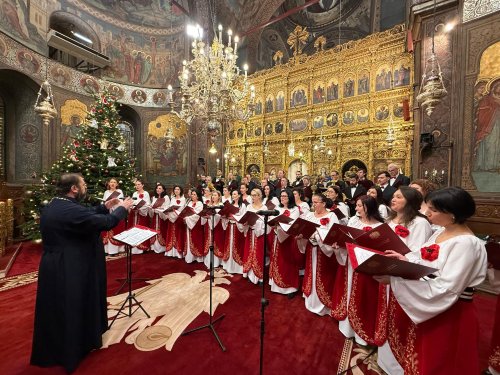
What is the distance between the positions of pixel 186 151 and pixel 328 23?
42.0 ft

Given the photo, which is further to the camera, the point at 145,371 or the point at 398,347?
the point at 145,371

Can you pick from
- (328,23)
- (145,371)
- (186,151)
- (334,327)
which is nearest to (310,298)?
(334,327)

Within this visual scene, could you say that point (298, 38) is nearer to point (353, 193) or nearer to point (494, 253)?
point (353, 193)

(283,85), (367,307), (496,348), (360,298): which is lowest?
(496,348)

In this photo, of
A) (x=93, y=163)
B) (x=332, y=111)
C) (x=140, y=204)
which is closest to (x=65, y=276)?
(x=140, y=204)

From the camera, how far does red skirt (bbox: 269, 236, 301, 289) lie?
4512 mm

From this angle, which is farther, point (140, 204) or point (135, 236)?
point (140, 204)

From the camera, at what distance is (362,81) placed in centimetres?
1332

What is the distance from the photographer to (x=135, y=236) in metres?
3.24

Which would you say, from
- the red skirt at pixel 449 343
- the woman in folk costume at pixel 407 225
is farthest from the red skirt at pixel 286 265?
the red skirt at pixel 449 343

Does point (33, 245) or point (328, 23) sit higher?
point (328, 23)

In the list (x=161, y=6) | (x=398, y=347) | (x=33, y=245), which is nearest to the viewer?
(x=398, y=347)

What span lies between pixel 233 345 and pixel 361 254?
2161mm

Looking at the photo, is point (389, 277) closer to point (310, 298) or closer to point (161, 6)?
point (310, 298)
